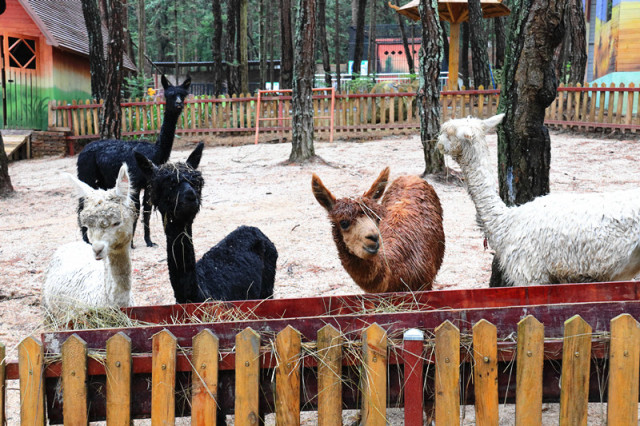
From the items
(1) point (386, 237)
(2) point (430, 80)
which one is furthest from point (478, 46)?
(1) point (386, 237)

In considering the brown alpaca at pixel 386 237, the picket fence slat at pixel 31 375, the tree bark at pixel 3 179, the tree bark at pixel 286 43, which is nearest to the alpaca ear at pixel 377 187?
the brown alpaca at pixel 386 237

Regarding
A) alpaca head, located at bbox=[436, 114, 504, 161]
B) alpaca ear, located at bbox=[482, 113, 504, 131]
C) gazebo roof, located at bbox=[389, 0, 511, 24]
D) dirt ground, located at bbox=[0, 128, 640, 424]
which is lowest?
dirt ground, located at bbox=[0, 128, 640, 424]

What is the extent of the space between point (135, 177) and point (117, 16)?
23.2ft

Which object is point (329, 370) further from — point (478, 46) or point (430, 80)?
point (478, 46)

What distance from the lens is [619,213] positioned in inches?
164

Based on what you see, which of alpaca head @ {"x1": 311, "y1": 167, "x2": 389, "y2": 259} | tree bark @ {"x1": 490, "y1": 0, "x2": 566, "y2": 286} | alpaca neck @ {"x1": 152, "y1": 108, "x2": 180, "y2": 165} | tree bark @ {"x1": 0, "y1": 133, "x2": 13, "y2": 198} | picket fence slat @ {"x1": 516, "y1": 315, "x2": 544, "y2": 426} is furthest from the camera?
tree bark @ {"x1": 0, "y1": 133, "x2": 13, "y2": 198}

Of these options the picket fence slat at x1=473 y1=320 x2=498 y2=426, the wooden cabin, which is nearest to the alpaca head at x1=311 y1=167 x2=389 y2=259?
the picket fence slat at x1=473 y1=320 x2=498 y2=426

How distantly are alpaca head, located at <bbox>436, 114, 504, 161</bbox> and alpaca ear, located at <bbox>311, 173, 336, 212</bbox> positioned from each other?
0.99 meters

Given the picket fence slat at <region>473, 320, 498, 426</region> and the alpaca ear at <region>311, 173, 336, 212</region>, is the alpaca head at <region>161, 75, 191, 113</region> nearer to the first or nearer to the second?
the alpaca ear at <region>311, 173, 336, 212</region>

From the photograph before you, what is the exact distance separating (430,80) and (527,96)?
22.0ft

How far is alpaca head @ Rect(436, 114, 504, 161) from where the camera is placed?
183 inches

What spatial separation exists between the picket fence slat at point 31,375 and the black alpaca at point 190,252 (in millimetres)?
1175

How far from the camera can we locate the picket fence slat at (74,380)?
2873mm

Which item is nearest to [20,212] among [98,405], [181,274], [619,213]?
[181,274]
